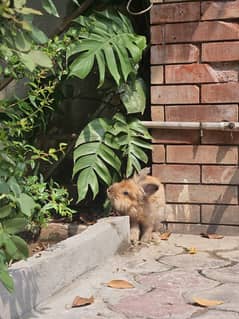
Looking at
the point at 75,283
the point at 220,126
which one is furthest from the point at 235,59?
the point at 75,283

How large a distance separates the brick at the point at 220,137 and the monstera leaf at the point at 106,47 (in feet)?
2.46

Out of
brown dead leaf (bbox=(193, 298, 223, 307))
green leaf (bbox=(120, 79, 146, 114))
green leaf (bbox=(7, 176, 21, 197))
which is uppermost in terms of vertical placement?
green leaf (bbox=(120, 79, 146, 114))

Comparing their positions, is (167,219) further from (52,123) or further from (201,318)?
(201,318)

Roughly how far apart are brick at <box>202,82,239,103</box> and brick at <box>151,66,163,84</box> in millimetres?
344

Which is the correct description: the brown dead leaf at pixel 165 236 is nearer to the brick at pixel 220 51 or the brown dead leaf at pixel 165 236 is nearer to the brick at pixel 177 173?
the brick at pixel 177 173

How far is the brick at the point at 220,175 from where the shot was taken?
4.72 meters

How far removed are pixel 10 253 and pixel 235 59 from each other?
111 inches

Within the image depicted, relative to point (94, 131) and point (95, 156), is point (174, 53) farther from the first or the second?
point (95, 156)

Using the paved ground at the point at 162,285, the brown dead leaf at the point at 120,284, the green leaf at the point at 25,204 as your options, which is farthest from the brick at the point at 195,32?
the green leaf at the point at 25,204

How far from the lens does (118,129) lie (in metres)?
4.64

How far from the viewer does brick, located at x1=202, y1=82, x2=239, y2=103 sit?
4.67m

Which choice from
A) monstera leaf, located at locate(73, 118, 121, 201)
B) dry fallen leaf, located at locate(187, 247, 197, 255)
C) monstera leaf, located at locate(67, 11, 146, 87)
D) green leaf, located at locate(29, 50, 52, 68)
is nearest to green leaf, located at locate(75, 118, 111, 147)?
monstera leaf, located at locate(73, 118, 121, 201)

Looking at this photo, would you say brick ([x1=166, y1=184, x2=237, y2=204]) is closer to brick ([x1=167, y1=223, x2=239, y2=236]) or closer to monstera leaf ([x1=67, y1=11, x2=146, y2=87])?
brick ([x1=167, y1=223, x2=239, y2=236])

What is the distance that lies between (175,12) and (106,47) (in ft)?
2.11
